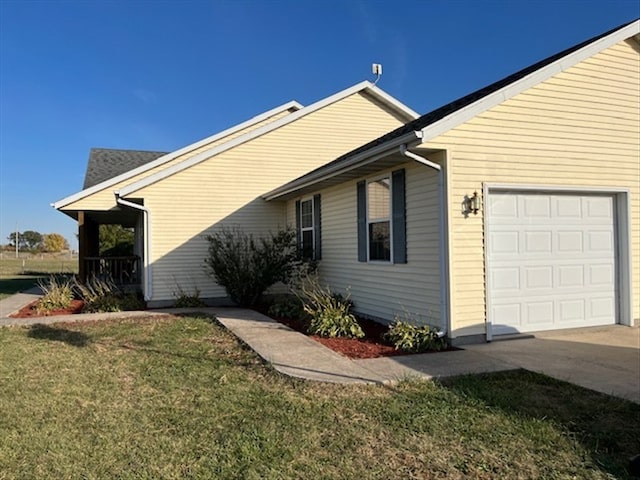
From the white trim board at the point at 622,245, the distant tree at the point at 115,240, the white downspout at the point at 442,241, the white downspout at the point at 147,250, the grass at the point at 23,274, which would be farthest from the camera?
the distant tree at the point at 115,240

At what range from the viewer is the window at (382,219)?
309 inches

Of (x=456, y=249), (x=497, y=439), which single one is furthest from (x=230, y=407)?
(x=456, y=249)

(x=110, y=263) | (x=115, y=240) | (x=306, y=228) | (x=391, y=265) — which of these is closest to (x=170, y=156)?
(x=110, y=263)

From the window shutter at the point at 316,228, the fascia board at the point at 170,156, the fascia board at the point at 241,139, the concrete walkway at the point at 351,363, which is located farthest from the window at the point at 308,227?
the fascia board at the point at 170,156

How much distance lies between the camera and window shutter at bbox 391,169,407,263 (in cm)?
778

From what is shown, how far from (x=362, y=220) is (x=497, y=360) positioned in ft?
13.1

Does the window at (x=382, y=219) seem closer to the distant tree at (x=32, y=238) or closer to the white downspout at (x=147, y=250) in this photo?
the white downspout at (x=147, y=250)

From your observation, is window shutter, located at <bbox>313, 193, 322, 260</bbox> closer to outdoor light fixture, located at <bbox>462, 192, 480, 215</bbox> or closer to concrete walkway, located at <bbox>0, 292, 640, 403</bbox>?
concrete walkway, located at <bbox>0, 292, 640, 403</bbox>

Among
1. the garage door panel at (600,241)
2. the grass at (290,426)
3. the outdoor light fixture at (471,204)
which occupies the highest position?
the outdoor light fixture at (471,204)

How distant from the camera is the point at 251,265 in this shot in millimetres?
11445

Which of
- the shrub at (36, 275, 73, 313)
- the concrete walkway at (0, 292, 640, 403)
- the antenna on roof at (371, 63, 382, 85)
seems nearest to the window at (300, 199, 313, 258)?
the concrete walkway at (0, 292, 640, 403)

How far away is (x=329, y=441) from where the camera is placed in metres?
3.59

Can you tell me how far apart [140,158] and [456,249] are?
606 inches

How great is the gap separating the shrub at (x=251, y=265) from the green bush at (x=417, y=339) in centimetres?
494
